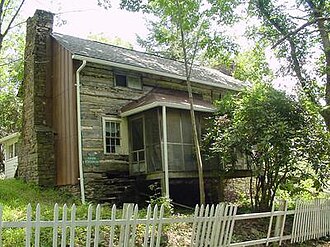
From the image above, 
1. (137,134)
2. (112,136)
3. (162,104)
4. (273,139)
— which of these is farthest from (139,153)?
(273,139)

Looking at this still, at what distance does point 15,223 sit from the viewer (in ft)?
13.3

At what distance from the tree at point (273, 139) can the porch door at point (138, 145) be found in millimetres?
2560

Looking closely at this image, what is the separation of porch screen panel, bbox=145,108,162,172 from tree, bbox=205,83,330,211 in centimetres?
185

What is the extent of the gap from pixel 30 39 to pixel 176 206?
8.97 metres

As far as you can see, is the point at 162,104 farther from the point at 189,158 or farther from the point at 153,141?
the point at 189,158

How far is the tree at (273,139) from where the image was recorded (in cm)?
1020

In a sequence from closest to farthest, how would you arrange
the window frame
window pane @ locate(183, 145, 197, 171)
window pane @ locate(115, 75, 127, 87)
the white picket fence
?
the white picket fence → window pane @ locate(183, 145, 197, 171) → the window frame → window pane @ locate(115, 75, 127, 87)

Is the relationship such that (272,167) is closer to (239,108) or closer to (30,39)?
(239,108)

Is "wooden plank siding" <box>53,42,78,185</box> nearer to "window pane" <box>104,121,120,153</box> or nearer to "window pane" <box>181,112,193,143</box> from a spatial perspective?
"window pane" <box>104,121,120,153</box>

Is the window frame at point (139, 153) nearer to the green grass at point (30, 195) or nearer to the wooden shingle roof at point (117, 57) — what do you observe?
the wooden shingle roof at point (117, 57)

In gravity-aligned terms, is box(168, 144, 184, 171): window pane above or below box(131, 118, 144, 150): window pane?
below

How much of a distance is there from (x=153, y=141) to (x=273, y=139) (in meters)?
3.99

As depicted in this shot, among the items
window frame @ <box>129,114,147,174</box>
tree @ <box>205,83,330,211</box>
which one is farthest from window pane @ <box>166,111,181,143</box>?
tree @ <box>205,83,330,211</box>

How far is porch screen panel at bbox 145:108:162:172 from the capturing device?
1210 centimetres
